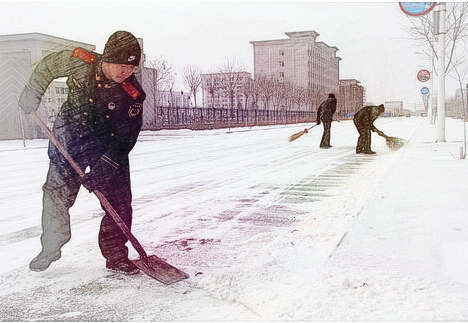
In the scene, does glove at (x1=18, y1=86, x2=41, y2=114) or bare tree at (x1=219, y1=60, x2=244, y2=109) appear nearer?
glove at (x1=18, y1=86, x2=41, y2=114)

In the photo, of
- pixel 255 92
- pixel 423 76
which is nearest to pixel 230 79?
pixel 255 92

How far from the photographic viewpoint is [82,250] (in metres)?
4.07

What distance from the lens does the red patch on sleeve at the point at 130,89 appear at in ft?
10.4

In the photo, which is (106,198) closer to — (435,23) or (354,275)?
(354,275)

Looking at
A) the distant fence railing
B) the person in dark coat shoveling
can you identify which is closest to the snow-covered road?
the person in dark coat shoveling

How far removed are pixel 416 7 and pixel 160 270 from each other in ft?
42.1

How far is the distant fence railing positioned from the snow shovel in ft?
92.4

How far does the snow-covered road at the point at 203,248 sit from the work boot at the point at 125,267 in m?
0.07

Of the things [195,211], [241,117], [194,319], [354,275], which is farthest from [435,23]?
[241,117]

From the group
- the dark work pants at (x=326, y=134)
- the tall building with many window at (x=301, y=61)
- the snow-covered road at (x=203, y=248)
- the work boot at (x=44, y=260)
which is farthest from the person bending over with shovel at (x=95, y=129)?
the tall building with many window at (x=301, y=61)

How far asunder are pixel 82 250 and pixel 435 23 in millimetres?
13763

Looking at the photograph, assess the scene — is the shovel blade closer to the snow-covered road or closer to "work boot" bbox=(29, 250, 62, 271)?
the snow-covered road

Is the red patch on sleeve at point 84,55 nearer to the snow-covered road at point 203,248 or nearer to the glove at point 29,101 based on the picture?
the glove at point 29,101

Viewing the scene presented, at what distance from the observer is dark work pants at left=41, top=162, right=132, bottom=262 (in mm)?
3322
